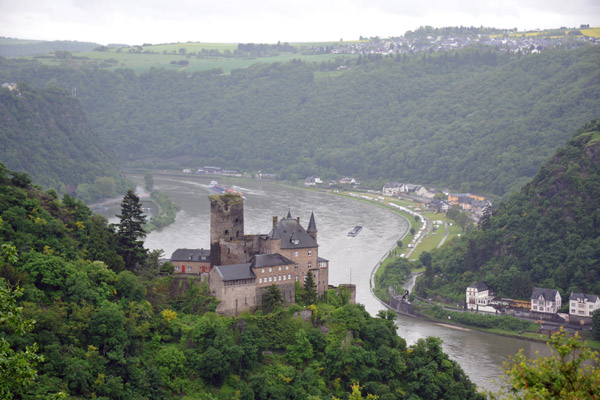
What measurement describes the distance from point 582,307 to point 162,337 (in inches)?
1516

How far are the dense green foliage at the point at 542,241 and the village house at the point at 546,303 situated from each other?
7.88 ft

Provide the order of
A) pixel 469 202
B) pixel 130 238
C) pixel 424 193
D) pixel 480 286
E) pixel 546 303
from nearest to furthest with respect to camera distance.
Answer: pixel 130 238
pixel 546 303
pixel 480 286
pixel 469 202
pixel 424 193

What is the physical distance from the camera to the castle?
44784 mm

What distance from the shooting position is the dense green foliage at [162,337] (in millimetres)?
39031

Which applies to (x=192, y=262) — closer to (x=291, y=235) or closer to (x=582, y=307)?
(x=291, y=235)

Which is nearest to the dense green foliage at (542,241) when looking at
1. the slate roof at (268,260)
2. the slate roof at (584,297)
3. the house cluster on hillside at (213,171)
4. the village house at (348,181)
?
the slate roof at (584,297)

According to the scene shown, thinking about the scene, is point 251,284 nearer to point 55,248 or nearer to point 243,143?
point 55,248

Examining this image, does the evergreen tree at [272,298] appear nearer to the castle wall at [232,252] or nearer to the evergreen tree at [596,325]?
the castle wall at [232,252]

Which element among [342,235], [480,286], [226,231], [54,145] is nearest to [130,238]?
[226,231]

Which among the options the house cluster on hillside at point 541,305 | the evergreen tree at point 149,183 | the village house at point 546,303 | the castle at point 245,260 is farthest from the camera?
the evergreen tree at point 149,183

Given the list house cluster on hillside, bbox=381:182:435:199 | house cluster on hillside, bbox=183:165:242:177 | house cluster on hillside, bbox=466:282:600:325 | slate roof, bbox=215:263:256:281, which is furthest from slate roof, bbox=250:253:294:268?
house cluster on hillside, bbox=183:165:242:177

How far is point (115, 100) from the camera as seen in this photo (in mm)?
196875

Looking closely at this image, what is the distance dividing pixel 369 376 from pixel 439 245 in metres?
46.9

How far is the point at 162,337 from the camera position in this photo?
43.6m
